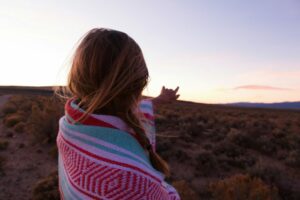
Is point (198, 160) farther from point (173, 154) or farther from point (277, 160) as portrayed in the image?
point (277, 160)

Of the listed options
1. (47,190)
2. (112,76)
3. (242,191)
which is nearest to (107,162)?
(112,76)

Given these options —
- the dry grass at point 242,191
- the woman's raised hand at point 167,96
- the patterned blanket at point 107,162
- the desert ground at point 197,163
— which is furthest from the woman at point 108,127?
the dry grass at point 242,191

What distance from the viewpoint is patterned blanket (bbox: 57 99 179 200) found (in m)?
1.55

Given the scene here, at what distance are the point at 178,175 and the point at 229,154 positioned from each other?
3.10 m

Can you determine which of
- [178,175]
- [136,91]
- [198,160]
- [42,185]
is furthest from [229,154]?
[136,91]

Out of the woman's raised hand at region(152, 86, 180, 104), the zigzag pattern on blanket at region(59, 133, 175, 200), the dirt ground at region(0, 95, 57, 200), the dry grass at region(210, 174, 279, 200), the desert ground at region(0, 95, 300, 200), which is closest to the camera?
the zigzag pattern on blanket at region(59, 133, 175, 200)

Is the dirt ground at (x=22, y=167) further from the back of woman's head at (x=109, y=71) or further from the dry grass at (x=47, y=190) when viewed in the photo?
the back of woman's head at (x=109, y=71)

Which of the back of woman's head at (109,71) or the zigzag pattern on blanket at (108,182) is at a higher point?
the back of woman's head at (109,71)

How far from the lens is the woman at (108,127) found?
1562 mm

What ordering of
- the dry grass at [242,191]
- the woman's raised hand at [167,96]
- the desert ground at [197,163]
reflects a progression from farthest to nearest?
the desert ground at [197,163] < the dry grass at [242,191] < the woman's raised hand at [167,96]

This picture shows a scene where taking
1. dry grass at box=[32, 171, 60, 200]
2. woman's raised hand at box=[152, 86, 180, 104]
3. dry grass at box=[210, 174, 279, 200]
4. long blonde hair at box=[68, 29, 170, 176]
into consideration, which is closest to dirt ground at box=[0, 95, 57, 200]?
dry grass at box=[32, 171, 60, 200]

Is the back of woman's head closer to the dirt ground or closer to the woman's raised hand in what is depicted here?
the woman's raised hand

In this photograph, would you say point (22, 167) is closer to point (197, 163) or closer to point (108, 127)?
point (197, 163)

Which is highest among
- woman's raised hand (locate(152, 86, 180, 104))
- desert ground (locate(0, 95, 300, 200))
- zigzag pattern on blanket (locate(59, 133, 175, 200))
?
woman's raised hand (locate(152, 86, 180, 104))
